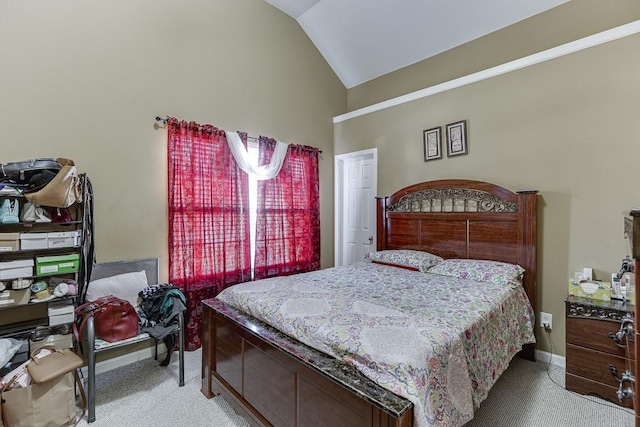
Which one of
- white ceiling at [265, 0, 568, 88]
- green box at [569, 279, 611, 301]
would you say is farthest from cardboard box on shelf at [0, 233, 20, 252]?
green box at [569, 279, 611, 301]

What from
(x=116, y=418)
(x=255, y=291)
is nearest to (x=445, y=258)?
(x=255, y=291)

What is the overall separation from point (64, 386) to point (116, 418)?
0.40m

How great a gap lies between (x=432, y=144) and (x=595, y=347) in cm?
234

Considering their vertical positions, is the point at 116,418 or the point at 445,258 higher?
the point at 445,258

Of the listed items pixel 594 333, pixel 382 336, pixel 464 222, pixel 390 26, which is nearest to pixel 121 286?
pixel 382 336

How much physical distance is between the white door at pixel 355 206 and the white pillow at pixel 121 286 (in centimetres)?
269

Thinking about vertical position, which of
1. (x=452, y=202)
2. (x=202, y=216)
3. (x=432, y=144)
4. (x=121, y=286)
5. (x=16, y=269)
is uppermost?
(x=432, y=144)

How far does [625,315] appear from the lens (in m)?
2.12

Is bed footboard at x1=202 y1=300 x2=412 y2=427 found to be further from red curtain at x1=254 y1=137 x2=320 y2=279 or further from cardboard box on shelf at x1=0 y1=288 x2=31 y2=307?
red curtain at x1=254 y1=137 x2=320 y2=279

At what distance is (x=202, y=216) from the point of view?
10.4 ft

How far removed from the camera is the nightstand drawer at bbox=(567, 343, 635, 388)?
2166 millimetres

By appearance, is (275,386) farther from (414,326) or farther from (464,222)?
(464,222)

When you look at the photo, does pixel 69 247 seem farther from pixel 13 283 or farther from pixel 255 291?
pixel 255 291

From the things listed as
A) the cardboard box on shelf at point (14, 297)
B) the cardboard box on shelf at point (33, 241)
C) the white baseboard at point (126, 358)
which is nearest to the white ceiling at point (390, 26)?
the cardboard box on shelf at point (33, 241)
